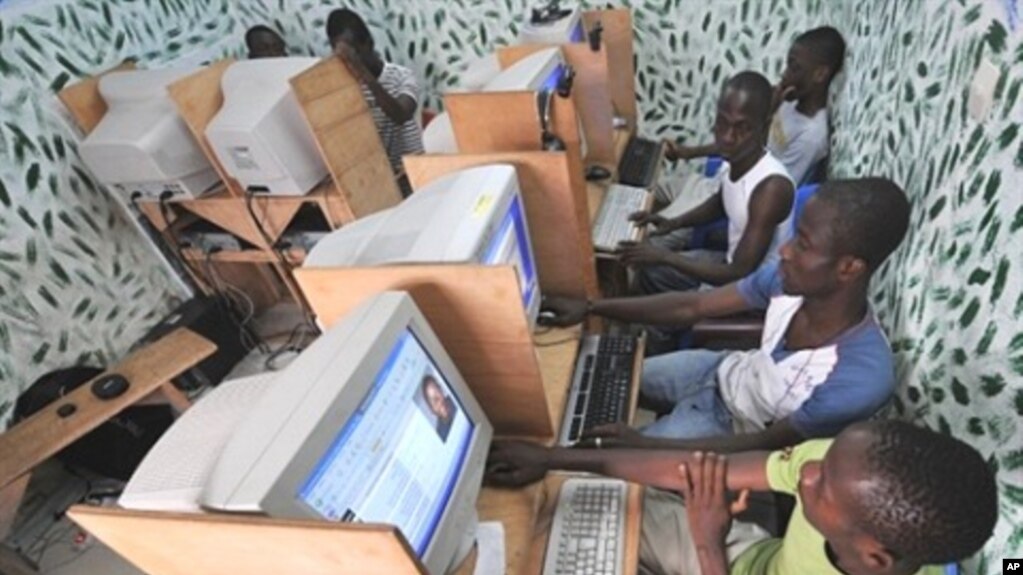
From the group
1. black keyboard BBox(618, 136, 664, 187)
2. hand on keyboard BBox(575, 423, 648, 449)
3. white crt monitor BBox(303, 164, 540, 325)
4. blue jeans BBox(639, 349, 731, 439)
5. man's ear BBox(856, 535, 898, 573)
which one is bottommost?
blue jeans BBox(639, 349, 731, 439)

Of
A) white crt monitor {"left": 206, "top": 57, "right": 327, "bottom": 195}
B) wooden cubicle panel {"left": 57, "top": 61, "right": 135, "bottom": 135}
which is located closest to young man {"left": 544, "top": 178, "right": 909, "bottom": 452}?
white crt monitor {"left": 206, "top": 57, "right": 327, "bottom": 195}

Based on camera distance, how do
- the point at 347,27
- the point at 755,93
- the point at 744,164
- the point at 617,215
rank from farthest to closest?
1. the point at 347,27
2. the point at 617,215
3. the point at 744,164
4. the point at 755,93

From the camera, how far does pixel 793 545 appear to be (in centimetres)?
99

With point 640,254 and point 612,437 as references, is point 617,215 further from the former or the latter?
point 612,437

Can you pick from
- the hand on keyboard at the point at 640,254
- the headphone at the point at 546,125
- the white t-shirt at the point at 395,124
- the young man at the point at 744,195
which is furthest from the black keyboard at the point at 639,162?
the white t-shirt at the point at 395,124

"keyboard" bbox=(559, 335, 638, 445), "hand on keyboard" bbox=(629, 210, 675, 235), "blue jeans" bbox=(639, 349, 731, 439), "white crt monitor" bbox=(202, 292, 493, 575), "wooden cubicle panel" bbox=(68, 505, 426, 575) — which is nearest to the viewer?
"wooden cubicle panel" bbox=(68, 505, 426, 575)

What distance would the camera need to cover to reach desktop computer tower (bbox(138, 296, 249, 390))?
2.77m

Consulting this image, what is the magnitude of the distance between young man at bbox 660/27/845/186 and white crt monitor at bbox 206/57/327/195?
6.34ft

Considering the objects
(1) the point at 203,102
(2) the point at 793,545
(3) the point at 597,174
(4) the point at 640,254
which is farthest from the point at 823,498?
(1) the point at 203,102

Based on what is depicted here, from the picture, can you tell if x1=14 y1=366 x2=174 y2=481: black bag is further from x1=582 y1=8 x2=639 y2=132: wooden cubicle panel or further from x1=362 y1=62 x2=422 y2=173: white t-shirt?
x1=582 y1=8 x2=639 y2=132: wooden cubicle panel

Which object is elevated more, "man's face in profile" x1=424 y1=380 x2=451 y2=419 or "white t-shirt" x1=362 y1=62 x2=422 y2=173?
"man's face in profile" x1=424 y1=380 x2=451 y2=419

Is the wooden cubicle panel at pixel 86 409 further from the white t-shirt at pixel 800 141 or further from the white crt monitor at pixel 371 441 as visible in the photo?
the white t-shirt at pixel 800 141

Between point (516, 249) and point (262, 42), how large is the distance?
2.65 metres

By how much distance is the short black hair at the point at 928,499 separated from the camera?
0.74m
